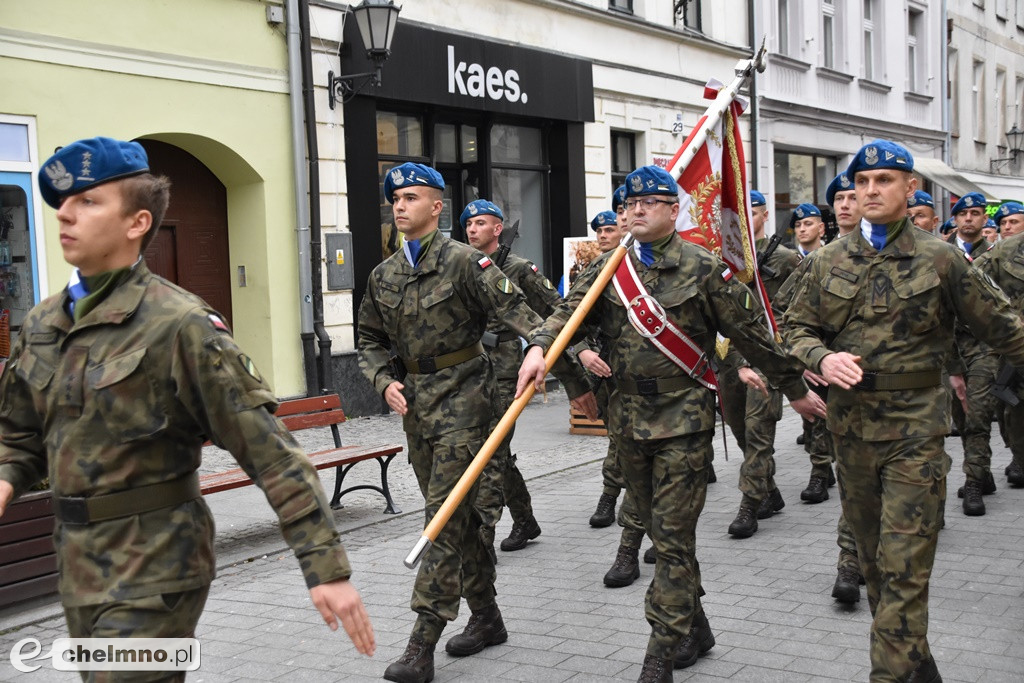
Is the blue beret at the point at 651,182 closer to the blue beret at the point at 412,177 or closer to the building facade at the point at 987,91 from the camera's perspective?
the blue beret at the point at 412,177

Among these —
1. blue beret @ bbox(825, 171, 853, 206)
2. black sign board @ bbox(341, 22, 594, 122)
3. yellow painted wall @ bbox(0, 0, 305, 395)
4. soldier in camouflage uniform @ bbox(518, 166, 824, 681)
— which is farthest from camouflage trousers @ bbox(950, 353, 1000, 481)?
black sign board @ bbox(341, 22, 594, 122)

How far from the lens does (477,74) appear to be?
49.6ft

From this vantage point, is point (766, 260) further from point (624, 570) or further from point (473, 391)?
point (473, 391)

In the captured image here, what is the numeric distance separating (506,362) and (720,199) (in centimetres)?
225

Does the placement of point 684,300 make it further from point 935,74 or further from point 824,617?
point 935,74

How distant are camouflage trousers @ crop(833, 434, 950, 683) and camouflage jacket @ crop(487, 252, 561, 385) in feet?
11.1

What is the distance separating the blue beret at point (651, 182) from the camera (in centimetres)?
508

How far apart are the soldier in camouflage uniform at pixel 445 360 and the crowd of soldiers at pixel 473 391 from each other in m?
0.01

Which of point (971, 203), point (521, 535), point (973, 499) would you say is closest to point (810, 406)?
point (521, 535)

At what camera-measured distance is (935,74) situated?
30.4 m

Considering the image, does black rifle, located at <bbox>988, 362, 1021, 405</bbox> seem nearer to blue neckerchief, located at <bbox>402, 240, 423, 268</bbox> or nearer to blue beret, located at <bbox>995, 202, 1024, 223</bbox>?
blue beret, located at <bbox>995, 202, 1024, 223</bbox>

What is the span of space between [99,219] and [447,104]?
12083 mm

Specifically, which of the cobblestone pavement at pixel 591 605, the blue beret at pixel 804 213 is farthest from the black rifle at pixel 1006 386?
the blue beret at pixel 804 213

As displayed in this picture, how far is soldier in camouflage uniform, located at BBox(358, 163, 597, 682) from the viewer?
5145mm
